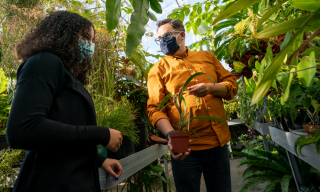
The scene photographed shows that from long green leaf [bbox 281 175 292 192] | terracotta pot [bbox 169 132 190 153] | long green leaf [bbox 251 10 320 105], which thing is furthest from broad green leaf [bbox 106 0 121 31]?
long green leaf [bbox 281 175 292 192]

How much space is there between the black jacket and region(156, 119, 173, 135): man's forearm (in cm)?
38

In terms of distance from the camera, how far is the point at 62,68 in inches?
24.9

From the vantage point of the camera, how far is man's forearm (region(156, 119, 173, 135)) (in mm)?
976

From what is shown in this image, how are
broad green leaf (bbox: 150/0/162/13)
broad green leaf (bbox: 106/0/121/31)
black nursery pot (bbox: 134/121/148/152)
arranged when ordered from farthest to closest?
1. black nursery pot (bbox: 134/121/148/152)
2. broad green leaf (bbox: 150/0/162/13)
3. broad green leaf (bbox: 106/0/121/31)

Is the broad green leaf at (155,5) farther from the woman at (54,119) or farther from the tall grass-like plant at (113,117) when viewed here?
the tall grass-like plant at (113,117)

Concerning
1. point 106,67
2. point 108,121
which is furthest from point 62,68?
point 106,67

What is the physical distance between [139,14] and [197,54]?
2.59 feet

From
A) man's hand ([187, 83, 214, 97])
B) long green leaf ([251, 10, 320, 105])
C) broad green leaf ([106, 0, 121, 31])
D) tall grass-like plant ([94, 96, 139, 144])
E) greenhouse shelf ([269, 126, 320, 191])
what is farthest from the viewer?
tall grass-like plant ([94, 96, 139, 144])

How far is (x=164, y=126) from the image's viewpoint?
0.99m

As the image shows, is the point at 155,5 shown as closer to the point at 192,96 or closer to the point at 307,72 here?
the point at 307,72

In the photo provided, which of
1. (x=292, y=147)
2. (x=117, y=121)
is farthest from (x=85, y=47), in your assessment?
(x=292, y=147)

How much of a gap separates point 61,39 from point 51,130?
13.1 inches

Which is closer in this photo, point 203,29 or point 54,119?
point 54,119

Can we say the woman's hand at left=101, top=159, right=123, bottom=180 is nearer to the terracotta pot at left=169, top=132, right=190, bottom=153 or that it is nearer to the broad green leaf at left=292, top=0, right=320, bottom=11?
the terracotta pot at left=169, top=132, right=190, bottom=153
